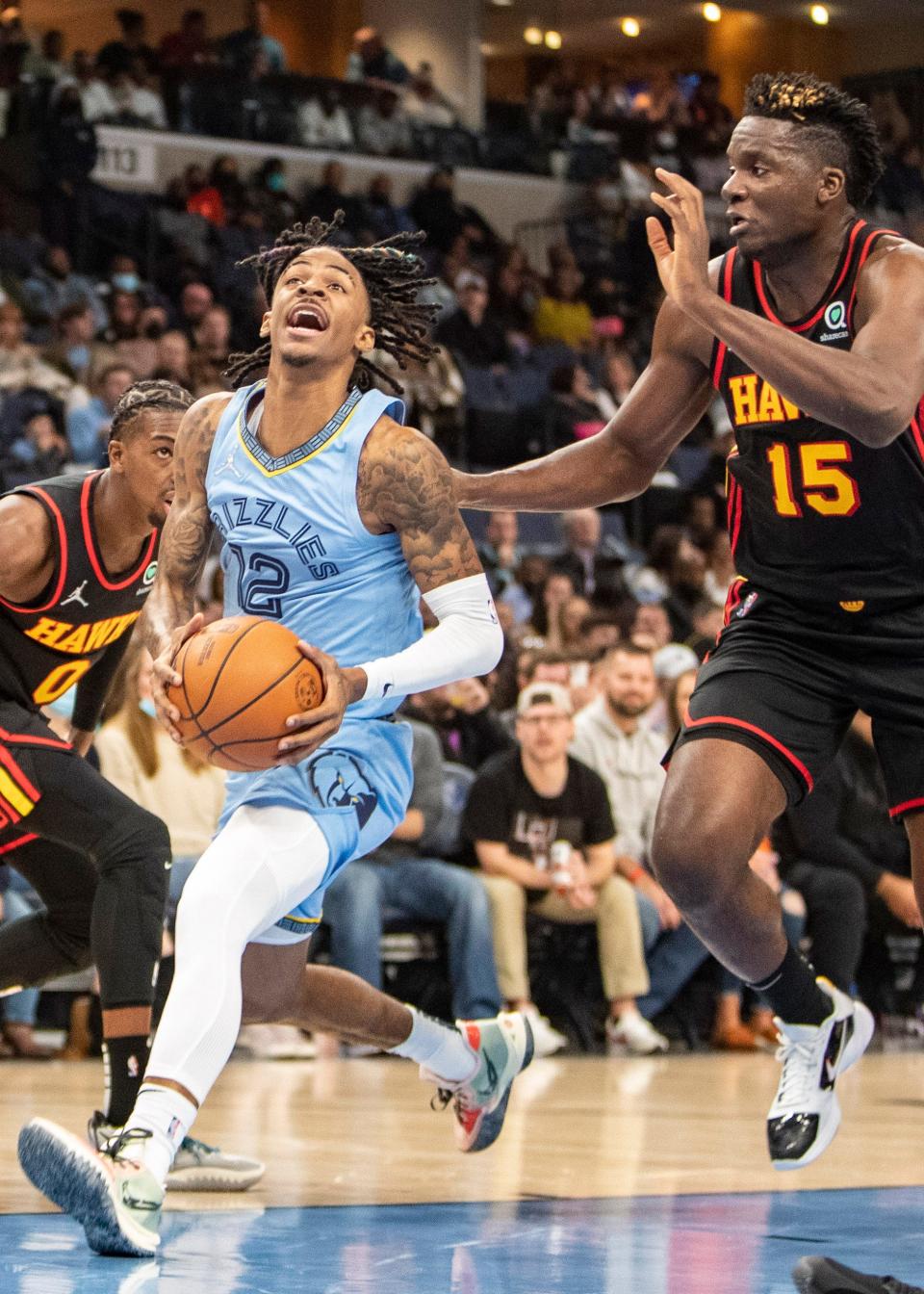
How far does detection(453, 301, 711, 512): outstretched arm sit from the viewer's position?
4.34 metres

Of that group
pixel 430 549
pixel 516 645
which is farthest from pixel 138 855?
pixel 516 645

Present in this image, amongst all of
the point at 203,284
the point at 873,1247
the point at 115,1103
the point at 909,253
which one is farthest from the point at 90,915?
the point at 203,284

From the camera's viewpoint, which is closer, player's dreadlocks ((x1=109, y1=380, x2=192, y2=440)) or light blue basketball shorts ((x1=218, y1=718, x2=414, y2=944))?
light blue basketball shorts ((x1=218, y1=718, x2=414, y2=944))

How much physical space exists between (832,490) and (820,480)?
30 millimetres

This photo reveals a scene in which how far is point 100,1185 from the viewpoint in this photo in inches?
137

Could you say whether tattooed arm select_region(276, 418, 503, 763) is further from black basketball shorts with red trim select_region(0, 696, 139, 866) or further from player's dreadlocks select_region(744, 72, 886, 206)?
player's dreadlocks select_region(744, 72, 886, 206)

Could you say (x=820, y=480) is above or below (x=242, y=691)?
above

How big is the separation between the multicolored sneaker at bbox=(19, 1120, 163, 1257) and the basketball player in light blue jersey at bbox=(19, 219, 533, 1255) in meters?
0.04

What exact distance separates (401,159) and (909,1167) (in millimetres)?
14700

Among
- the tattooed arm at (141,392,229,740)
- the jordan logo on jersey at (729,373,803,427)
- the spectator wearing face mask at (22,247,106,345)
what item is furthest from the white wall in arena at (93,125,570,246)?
the jordan logo on jersey at (729,373,803,427)

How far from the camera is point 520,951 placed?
8.41 metres

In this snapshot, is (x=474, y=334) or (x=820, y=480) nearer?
(x=820, y=480)

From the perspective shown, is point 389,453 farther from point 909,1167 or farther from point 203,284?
point 203,284

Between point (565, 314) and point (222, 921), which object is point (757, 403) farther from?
point (565, 314)
